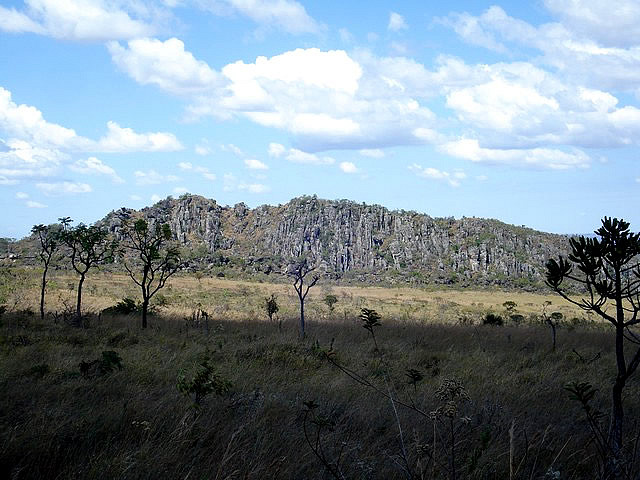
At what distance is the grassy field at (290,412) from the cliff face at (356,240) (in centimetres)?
7276

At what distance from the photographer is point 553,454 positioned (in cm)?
481

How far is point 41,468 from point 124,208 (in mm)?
111404

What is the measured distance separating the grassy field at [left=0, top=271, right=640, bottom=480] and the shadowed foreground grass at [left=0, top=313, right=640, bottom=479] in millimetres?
21

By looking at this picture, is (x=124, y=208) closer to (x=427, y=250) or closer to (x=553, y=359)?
(x=427, y=250)

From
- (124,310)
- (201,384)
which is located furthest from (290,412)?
(124,310)

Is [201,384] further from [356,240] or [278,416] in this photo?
[356,240]

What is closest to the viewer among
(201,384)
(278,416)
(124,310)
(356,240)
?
(201,384)

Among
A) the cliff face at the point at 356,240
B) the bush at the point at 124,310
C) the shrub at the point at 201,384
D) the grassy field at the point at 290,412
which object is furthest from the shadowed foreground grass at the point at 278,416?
the cliff face at the point at 356,240

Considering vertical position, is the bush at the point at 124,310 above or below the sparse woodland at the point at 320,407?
below

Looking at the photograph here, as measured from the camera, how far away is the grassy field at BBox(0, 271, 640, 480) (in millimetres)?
3857

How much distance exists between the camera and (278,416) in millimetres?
5426

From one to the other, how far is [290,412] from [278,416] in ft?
0.73

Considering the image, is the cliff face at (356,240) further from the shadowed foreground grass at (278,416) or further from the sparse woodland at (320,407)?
the shadowed foreground grass at (278,416)

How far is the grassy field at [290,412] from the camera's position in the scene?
3.86 m
